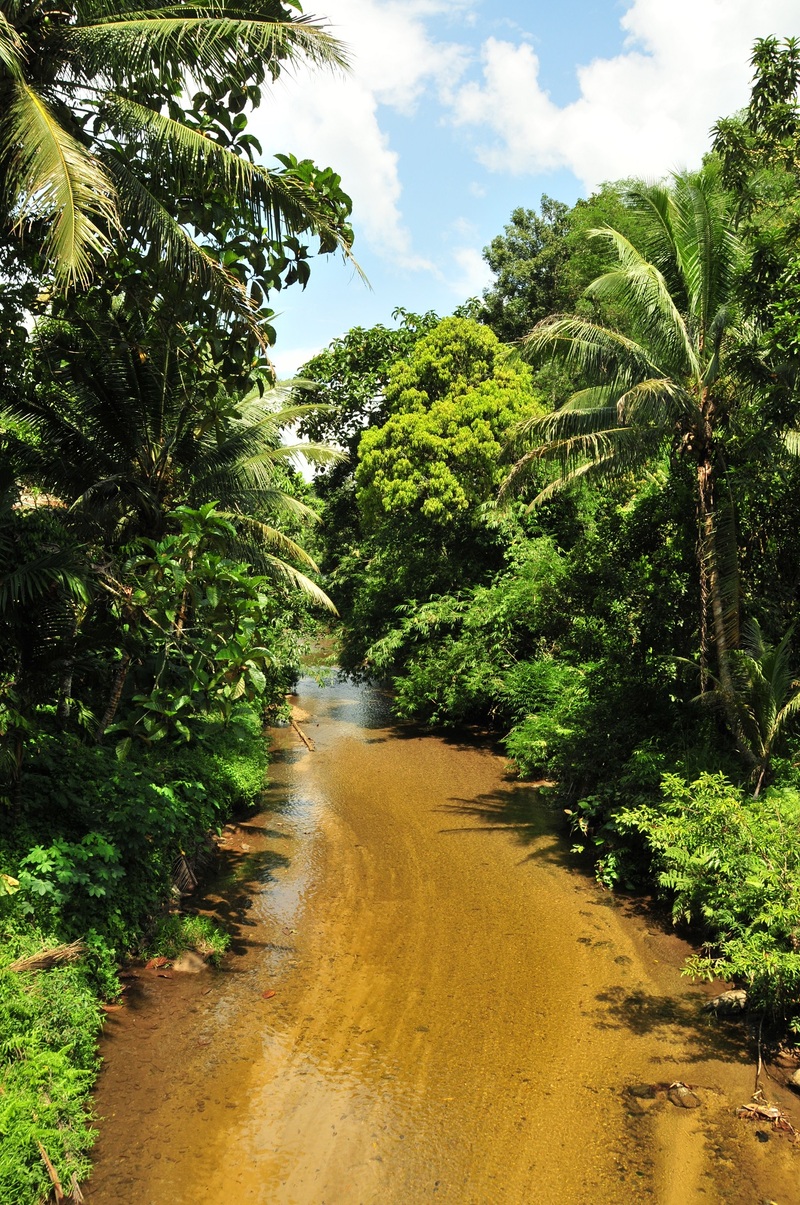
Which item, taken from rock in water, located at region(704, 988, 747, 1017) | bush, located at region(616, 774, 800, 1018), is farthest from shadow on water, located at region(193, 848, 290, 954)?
rock in water, located at region(704, 988, 747, 1017)

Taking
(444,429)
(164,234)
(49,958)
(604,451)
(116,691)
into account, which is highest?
(444,429)

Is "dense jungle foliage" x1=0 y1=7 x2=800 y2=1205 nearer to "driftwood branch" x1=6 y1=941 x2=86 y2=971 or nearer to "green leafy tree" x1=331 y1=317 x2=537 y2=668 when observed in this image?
"driftwood branch" x1=6 y1=941 x2=86 y2=971

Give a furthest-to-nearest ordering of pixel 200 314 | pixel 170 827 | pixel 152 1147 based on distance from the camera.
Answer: pixel 170 827, pixel 200 314, pixel 152 1147

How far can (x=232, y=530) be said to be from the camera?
7.00 m

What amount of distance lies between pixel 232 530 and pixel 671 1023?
520 centimetres

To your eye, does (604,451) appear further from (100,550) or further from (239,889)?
(239,889)

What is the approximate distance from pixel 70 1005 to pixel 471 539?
44.9ft

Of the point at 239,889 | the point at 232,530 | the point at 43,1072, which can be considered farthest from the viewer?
the point at 239,889

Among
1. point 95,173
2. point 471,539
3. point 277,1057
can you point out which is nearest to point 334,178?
point 95,173

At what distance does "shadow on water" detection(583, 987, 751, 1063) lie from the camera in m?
6.00

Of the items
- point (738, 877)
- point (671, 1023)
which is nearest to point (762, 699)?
point (738, 877)

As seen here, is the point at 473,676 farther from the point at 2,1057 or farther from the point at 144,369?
the point at 2,1057

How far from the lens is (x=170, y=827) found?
23.4 ft

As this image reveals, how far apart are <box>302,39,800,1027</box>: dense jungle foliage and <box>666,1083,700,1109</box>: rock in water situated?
32.2 inches
